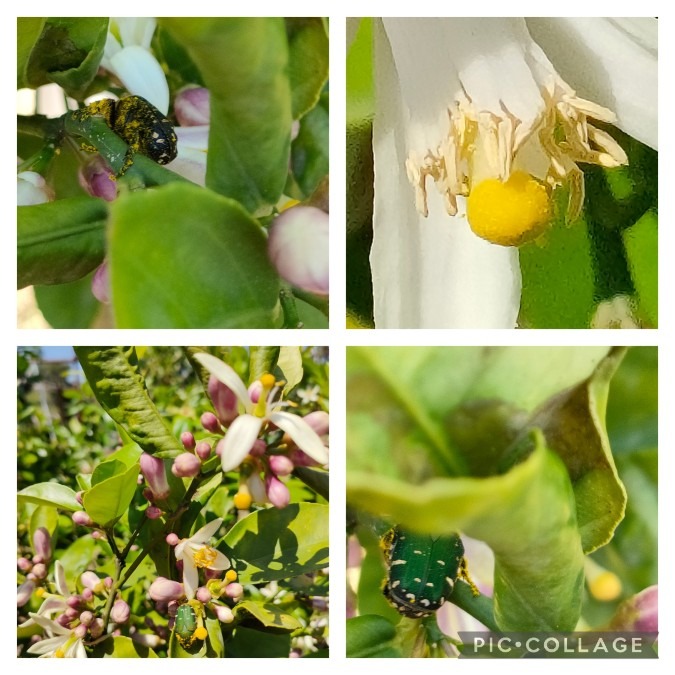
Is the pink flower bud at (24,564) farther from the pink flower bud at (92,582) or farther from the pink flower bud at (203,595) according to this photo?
the pink flower bud at (203,595)

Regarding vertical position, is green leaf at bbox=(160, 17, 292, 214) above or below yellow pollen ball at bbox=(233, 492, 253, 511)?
above

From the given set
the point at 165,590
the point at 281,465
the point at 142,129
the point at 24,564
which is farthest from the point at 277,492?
the point at 142,129

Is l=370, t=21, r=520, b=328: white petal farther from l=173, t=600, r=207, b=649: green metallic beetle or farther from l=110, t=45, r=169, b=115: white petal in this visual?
l=173, t=600, r=207, b=649: green metallic beetle

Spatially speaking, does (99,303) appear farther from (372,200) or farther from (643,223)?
(643,223)

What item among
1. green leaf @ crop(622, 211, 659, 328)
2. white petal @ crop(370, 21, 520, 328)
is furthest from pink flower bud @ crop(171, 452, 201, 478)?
green leaf @ crop(622, 211, 659, 328)

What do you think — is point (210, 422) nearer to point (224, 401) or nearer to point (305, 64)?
point (224, 401)
